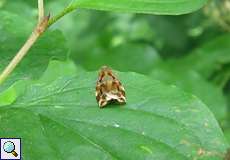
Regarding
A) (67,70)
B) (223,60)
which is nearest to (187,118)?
(67,70)

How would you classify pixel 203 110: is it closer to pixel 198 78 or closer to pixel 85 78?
pixel 85 78

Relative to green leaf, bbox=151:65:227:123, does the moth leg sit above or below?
above

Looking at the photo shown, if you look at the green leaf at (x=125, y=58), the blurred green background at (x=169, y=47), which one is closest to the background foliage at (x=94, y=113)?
the blurred green background at (x=169, y=47)

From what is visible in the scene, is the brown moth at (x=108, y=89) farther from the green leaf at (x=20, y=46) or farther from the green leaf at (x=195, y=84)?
the green leaf at (x=195, y=84)

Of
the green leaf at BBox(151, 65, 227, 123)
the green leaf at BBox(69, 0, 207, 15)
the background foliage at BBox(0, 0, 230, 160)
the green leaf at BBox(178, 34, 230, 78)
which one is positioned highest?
the green leaf at BBox(69, 0, 207, 15)

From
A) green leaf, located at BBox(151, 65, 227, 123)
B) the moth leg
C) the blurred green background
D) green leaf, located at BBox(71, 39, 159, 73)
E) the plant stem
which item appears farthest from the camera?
green leaf, located at BBox(71, 39, 159, 73)

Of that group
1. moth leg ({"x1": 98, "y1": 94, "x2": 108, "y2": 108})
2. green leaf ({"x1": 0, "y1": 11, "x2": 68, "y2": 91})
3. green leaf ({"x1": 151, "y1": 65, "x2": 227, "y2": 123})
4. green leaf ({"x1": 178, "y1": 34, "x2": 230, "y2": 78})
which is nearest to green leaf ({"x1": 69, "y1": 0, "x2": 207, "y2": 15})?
moth leg ({"x1": 98, "y1": 94, "x2": 108, "y2": 108})

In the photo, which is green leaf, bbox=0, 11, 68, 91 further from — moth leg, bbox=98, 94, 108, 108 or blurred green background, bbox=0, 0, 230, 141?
blurred green background, bbox=0, 0, 230, 141

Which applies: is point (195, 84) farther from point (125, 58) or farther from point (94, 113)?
point (94, 113)
